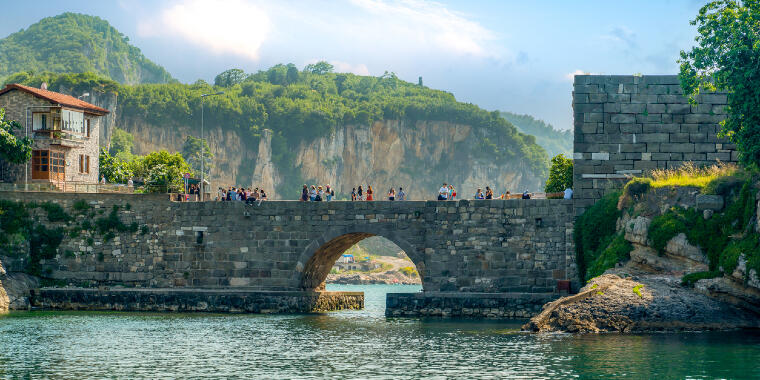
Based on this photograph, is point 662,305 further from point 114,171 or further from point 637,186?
point 114,171

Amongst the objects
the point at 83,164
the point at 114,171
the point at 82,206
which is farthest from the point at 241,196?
the point at 114,171

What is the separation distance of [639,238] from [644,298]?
14.5 ft

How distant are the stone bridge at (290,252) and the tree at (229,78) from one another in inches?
4340

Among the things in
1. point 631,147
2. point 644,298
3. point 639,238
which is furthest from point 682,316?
point 631,147

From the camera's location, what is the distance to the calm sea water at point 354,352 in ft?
72.4

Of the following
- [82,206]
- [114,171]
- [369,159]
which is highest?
[369,159]

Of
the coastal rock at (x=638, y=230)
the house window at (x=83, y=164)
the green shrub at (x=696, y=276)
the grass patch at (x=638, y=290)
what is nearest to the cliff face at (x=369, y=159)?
the house window at (x=83, y=164)

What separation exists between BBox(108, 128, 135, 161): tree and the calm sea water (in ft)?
282

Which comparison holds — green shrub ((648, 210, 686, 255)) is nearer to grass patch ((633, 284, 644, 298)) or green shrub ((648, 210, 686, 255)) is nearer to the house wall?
grass patch ((633, 284, 644, 298))

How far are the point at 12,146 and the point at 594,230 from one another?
28421 mm

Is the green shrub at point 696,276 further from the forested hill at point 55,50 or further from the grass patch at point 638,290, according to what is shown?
the forested hill at point 55,50

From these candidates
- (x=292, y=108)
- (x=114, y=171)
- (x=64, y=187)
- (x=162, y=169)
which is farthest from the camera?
(x=292, y=108)

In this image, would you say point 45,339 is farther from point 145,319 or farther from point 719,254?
point 719,254

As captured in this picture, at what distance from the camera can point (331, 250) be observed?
141 ft
